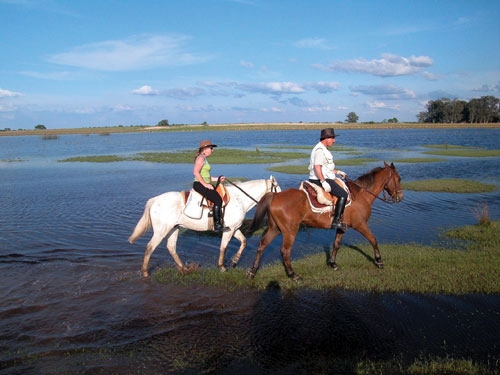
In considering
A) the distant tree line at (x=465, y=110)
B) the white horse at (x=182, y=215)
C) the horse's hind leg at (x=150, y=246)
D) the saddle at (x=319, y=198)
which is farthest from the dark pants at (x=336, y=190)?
the distant tree line at (x=465, y=110)

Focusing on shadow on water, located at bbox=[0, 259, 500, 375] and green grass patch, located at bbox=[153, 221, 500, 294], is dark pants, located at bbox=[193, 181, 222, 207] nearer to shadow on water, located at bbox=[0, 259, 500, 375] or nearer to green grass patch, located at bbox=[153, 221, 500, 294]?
green grass patch, located at bbox=[153, 221, 500, 294]

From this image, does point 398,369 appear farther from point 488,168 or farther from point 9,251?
point 488,168

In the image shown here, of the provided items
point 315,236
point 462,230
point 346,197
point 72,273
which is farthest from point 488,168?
point 72,273

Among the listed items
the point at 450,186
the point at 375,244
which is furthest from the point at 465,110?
the point at 375,244

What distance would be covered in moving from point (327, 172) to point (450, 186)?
14142 mm

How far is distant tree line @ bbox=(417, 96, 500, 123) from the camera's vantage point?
12619cm

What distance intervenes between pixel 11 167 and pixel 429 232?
37431mm

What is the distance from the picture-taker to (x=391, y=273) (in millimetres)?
8805

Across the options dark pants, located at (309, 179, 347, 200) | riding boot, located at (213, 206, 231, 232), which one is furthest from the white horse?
dark pants, located at (309, 179, 347, 200)

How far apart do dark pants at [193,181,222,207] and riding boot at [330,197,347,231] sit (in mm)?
2673

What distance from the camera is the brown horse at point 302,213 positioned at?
880cm

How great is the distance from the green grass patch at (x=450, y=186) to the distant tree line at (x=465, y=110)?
409 ft

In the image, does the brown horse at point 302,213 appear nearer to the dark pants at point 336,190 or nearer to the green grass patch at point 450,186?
the dark pants at point 336,190

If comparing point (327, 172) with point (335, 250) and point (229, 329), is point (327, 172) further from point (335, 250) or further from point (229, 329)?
point (229, 329)
